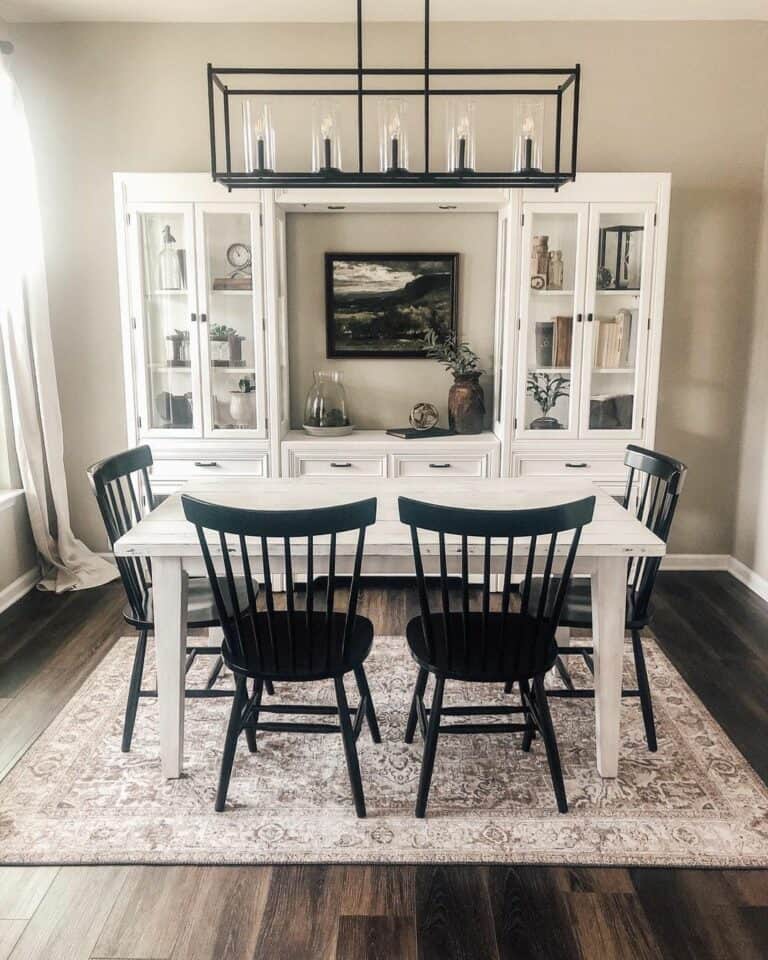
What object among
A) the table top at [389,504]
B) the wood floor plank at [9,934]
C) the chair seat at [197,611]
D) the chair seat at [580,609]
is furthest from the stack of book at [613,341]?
the wood floor plank at [9,934]

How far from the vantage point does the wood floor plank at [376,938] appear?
1.83 m

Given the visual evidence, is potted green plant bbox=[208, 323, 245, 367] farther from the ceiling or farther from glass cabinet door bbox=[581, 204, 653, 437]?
glass cabinet door bbox=[581, 204, 653, 437]

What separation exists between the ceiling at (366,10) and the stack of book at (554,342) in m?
1.49

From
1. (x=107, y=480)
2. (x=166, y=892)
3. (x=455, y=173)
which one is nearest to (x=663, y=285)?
(x=455, y=173)

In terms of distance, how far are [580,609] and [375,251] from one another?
252 centimetres

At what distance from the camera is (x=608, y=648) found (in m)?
2.44

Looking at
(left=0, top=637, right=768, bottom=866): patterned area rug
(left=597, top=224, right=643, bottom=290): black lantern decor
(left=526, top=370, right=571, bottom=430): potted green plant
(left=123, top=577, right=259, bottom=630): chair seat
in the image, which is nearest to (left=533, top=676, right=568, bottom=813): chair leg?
(left=0, top=637, right=768, bottom=866): patterned area rug

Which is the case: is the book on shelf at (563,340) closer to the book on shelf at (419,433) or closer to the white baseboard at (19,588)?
the book on shelf at (419,433)

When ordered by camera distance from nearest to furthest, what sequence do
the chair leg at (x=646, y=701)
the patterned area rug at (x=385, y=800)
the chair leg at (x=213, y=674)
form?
the patterned area rug at (x=385, y=800) → the chair leg at (x=646, y=701) → the chair leg at (x=213, y=674)

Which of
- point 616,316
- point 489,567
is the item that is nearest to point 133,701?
point 489,567

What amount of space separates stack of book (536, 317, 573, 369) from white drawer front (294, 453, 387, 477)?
0.97 m

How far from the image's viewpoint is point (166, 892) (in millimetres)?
2021

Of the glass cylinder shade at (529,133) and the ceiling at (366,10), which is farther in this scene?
the ceiling at (366,10)

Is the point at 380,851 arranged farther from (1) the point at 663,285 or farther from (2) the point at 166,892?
(1) the point at 663,285
